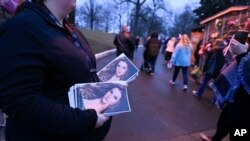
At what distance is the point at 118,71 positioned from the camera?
7.43ft

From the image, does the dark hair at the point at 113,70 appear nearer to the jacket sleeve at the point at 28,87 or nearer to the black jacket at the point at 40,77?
the black jacket at the point at 40,77

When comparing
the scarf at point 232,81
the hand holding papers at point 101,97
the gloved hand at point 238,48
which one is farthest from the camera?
the gloved hand at point 238,48

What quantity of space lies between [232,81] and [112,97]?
2.22m

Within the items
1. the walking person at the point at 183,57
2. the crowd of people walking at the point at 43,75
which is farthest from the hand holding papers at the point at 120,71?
the walking person at the point at 183,57

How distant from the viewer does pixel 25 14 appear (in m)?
A: 1.67

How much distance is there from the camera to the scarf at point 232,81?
3242 millimetres

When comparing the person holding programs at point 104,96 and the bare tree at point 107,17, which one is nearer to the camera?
the person holding programs at point 104,96

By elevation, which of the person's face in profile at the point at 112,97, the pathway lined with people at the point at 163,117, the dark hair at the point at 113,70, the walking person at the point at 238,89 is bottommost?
the pathway lined with people at the point at 163,117

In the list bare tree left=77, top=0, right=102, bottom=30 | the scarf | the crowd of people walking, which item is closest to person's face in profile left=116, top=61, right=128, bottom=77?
the crowd of people walking

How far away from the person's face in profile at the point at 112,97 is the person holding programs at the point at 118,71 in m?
0.46

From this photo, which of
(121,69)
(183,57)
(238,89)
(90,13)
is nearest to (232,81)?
(238,89)

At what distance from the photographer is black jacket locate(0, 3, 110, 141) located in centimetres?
153

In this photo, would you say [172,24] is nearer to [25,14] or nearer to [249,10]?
[249,10]

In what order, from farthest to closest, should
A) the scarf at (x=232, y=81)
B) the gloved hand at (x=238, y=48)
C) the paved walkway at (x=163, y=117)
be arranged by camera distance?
the paved walkway at (x=163, y=117), the gloved hand at (x=238, y=48), the scarf at (x=232, y=81)
